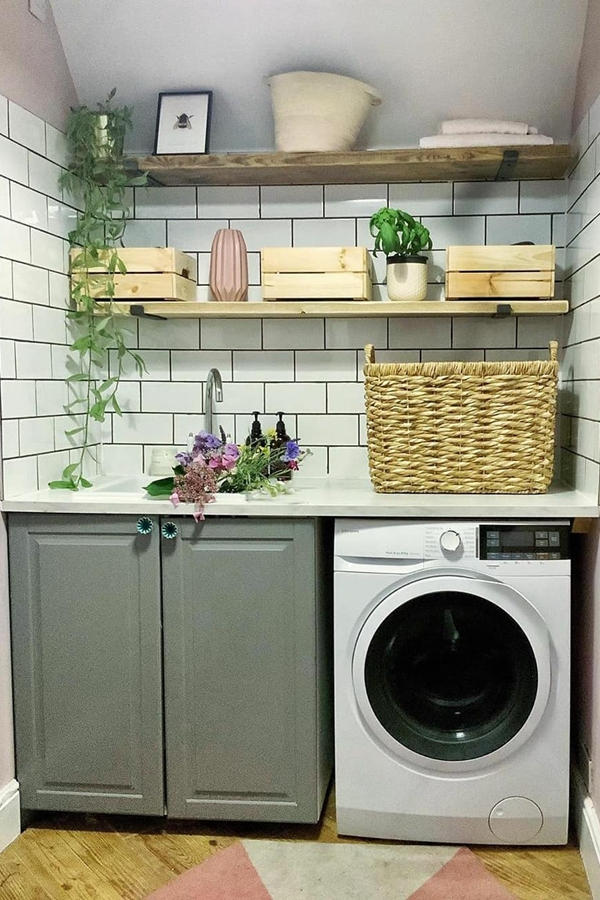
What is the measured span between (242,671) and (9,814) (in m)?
0.76

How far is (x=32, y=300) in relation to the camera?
2.42 meters

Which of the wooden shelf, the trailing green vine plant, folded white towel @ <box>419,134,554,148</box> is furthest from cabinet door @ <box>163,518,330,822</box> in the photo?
folded white towel @ <box>419,134,554,148</box>

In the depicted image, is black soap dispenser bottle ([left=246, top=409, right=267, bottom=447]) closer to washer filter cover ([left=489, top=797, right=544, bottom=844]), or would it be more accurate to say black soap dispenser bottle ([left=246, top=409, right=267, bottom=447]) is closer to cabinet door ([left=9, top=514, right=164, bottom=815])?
cabinet door ([left=9, top=514, right=164, bottom=815])

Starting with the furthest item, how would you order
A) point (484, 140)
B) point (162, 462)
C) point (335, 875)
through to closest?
point (162, 462)
point (484, 140)
point (335, 875)

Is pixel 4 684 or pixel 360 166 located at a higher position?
pixel 360 166

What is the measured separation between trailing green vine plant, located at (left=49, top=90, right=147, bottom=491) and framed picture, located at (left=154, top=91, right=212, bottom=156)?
0.11 metres

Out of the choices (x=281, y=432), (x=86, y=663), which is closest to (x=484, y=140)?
(x=281, y=432)

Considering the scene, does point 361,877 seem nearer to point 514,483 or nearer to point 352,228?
point 514,483

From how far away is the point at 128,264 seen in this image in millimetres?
2574

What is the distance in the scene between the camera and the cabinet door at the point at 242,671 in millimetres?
2246

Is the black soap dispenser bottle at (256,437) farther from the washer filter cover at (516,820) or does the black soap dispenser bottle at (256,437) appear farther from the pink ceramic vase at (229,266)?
the washer filter cover at (516,820)

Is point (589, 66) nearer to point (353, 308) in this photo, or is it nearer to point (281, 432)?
point (353, 308)

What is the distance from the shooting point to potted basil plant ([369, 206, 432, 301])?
247cm

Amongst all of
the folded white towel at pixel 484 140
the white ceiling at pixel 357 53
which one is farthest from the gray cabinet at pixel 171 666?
the white ceiling at pixel 357 53
